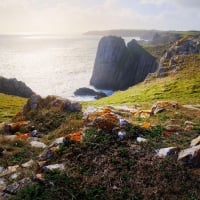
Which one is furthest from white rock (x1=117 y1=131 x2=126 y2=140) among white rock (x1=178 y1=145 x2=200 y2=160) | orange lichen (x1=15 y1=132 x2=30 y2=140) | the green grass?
the green grass

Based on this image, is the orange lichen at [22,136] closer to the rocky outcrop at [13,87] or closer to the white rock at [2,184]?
the white rock at [2,184]

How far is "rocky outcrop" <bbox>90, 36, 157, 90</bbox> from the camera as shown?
157750 millimetres

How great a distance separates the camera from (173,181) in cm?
1406

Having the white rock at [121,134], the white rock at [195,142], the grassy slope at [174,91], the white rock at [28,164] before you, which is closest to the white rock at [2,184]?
the white rock at [28,164]

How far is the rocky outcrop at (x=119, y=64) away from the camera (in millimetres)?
157750

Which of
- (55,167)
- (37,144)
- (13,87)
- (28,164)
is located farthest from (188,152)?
(13,87)

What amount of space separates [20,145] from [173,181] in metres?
8.26

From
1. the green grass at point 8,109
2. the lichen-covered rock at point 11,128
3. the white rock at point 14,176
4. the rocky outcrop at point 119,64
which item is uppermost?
the white rock at point 14,176

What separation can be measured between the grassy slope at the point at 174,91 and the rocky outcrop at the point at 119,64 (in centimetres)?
6437

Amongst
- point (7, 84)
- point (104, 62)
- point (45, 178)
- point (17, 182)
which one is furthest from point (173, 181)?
point (104, 62)

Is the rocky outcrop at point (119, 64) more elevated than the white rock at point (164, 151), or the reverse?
the white rock at point (164, 151)

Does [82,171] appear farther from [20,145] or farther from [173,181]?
[20,145]

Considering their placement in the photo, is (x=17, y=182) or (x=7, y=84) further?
(x=7, y=84)

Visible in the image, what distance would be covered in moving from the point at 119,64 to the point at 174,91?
9923 cm
